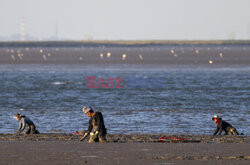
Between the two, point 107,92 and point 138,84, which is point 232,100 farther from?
point 138,84

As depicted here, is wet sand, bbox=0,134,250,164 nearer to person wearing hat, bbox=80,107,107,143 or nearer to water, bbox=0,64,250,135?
person wearing hat, bbox=80,107,107,143

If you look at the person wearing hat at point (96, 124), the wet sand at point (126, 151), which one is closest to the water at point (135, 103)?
the wet sand at point (126, 151)

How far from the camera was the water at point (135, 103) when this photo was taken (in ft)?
123

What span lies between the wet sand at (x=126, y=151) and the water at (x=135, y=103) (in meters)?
8.08

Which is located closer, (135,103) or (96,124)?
(96,124)

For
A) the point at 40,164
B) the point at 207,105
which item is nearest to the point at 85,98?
the point at 207,105

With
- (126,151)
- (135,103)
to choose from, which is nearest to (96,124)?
(126,151)

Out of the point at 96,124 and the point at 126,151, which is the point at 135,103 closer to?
the point at 96,124

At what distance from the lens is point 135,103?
177 ft

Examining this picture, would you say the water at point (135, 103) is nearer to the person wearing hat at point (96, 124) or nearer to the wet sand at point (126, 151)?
the wet sand at point (126, 151)

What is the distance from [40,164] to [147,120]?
20817 mm

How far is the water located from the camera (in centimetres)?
3747

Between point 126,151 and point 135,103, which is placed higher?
point 126,151

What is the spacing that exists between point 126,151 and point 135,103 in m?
31.0
